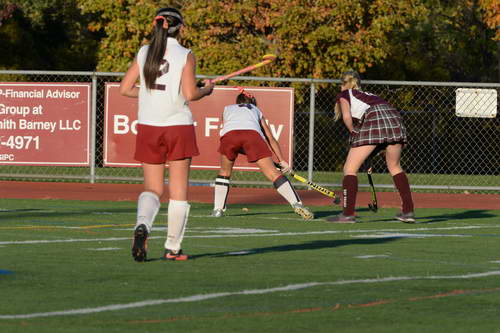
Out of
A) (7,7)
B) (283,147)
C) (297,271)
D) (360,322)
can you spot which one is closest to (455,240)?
A: (297,271)

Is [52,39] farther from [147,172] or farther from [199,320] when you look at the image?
[199,320]

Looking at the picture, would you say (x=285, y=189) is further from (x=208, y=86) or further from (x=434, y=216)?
(x=208, y=86)

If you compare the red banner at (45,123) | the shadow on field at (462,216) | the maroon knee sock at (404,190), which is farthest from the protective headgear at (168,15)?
the red banner at (45,123)

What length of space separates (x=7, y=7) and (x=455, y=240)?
106ft

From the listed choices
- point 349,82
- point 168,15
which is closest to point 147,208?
point 168,15

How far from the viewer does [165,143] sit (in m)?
9.27

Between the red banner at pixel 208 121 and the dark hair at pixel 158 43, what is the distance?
10231mm

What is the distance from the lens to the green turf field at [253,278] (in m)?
6.51

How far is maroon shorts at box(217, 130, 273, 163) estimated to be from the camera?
14.6 metres

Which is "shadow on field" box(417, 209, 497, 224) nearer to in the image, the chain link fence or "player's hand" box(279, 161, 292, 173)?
"player's hand" box(279, 161, 292, 173)

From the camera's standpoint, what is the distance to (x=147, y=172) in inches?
370

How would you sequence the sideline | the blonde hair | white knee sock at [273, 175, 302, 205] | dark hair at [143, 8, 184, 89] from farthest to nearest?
the sideline < white knee sock at [273, 175, 302, 205] < the blonde hair < dark hair at [143, 8, 184, 89]

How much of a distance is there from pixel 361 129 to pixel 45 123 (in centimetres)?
792

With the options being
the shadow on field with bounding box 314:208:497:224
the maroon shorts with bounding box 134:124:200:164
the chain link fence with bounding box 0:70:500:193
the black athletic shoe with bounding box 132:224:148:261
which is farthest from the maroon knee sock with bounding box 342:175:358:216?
the chain link fence with bounding box 0:70:500:193
